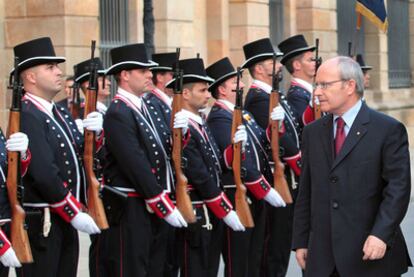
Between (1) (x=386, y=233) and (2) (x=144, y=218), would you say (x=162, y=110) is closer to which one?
(2) (x=144, y=218)

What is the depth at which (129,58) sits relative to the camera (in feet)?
27.0

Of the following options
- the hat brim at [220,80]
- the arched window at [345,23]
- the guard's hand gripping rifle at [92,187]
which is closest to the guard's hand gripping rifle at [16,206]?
the guard's hand gripping rifle at [92,187]

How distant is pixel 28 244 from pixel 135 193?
4.08 ft

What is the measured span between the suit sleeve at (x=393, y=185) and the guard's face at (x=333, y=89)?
0.28 meters

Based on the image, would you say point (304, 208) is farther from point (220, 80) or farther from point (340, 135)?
point (220, 80)

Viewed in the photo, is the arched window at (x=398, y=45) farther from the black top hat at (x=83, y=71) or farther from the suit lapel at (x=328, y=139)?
the suit lapel at (x=328, y=139)

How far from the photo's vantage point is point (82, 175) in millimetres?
7617

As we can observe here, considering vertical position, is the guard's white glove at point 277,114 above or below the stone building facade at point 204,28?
below

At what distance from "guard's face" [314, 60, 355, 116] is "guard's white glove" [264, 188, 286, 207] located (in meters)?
2.94

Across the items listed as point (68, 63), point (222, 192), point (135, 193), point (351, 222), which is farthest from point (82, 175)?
point (68, 63)

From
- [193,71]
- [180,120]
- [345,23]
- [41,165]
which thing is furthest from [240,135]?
[345,23]

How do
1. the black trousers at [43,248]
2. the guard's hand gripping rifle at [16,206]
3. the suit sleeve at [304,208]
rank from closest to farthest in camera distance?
the suit sleeve at [304,208], the guard's hand gripping rifle at [16,206], the black trousers at [43,248]

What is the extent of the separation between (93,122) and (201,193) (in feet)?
3.42

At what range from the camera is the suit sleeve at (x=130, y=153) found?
25.8ft
